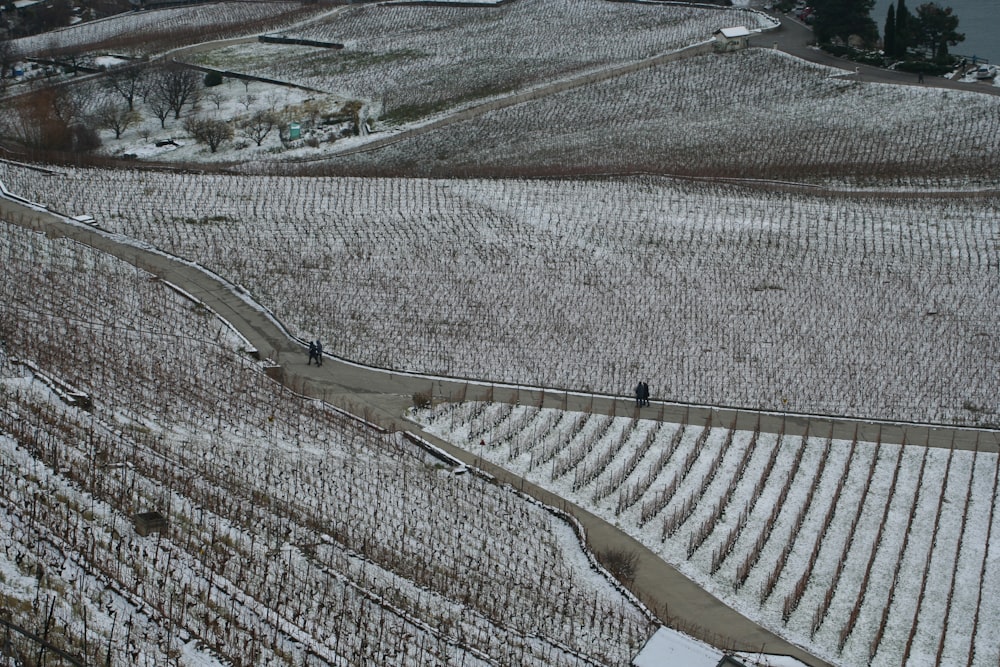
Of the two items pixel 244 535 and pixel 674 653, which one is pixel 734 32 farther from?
pixel 674 653

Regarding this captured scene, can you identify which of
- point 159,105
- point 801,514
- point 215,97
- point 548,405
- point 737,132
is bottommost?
point 801,514

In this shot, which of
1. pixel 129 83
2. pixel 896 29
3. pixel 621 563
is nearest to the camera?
Result: pixel 621 563

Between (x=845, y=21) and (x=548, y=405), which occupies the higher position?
(x=845, y=21)

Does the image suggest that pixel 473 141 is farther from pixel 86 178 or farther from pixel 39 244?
pixel 39 244

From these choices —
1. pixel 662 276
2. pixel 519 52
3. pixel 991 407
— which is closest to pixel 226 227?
pixel 662 276

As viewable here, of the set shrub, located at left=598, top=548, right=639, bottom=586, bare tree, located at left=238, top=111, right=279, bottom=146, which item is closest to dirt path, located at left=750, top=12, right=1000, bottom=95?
bare tree, located at left=238, top=111, right=279, bottom=146

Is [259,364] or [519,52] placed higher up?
[519,52]

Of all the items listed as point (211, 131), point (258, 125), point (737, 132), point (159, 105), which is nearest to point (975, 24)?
point (737, 132)

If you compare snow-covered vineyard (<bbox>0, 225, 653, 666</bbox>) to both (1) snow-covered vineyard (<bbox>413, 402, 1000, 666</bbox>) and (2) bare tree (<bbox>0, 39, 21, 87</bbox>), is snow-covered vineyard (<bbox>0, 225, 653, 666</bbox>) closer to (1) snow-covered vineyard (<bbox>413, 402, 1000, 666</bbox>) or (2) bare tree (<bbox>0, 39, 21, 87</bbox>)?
(1) snow-covered vineyard (<bbox>413, 402, 1000, 666</bbox>)
